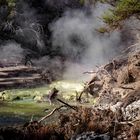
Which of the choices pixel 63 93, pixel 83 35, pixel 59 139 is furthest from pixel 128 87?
pixel 83 35

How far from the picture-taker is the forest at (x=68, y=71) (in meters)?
14.1

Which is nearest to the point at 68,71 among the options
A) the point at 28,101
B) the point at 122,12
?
the point at 28,101

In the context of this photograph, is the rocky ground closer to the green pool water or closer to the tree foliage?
the tree foliage

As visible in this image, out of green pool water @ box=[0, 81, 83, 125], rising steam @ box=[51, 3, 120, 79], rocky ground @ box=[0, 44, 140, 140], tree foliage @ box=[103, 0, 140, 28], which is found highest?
rising steam @ box=[51, 3, 120, 79]

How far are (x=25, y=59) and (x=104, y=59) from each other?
4.65 meters

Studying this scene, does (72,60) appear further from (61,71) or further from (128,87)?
(128,87)

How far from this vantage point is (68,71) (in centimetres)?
2795

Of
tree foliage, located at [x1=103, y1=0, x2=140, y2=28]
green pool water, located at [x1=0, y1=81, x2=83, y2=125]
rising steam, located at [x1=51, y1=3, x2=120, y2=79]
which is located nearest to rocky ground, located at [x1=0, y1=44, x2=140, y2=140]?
tree foliage, located at [x1=103, y1=0, x2=140, y2=28]

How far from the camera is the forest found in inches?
554

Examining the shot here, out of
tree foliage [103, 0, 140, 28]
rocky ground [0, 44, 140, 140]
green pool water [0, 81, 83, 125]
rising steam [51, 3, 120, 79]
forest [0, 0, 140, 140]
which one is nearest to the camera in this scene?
rocky ground [0, 44, 140, 140]

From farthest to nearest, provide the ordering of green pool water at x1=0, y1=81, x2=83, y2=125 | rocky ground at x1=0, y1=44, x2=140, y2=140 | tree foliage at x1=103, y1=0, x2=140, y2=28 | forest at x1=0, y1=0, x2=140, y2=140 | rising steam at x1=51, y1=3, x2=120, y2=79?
rising steam at x1=51, y1=3, x2=120, y2=79, green pool water at x1=0, y1=81, x2=83, y2=125, tree foliage at x1=103, y1=0, x2=140, y2=28, forest at x1=0, y1=0, x2=140, y2=140, rocky ground at x1=0, y1=44, x2=140, y2=140

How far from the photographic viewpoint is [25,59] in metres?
28.3

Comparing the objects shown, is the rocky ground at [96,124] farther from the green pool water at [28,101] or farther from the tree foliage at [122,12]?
the green pool water at [28,101]

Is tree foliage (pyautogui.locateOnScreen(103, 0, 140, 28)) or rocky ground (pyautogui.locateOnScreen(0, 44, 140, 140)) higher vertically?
tree foliage (pyautogui.locateOnScreen(103, 0, 140, 28))
